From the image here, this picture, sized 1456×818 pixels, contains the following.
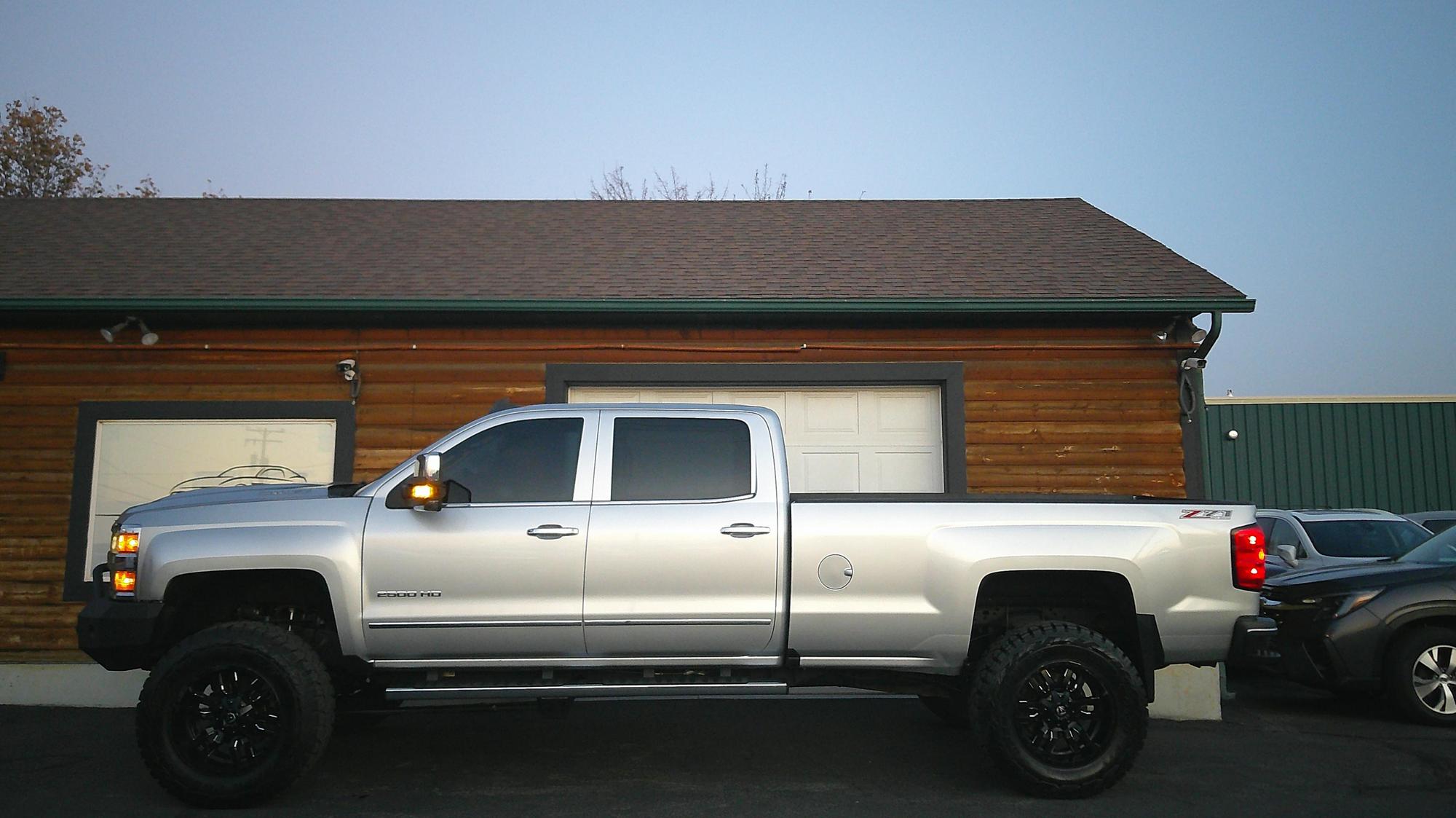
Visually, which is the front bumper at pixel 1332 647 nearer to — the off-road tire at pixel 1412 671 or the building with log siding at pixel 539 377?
the off-road tire at pixel 1412 671

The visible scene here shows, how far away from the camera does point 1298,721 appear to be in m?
7.70

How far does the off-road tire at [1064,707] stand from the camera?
16.8ft

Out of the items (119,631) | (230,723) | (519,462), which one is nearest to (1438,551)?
(519,462)

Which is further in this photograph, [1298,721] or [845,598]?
[1298,721]

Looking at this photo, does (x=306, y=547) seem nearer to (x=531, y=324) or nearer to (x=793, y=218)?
(x=531, y=324)

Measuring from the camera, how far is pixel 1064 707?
17.1ft

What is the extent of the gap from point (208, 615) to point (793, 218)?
7998mm

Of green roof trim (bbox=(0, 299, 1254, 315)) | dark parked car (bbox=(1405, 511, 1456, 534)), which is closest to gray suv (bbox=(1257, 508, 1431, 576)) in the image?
dark parked car (bbox=(1405, 511, 1456, 534))

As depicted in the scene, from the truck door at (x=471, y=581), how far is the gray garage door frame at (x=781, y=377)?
3.56 metres

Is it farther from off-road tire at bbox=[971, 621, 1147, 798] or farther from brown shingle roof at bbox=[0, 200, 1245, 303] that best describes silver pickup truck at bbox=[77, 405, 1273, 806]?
brown shingle roof at bbox=[0, 200, 1245, 303]

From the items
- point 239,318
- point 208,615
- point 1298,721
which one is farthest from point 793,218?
point 208,615

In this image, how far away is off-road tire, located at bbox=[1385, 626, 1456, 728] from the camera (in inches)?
286

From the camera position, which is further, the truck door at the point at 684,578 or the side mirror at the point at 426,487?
the truck door at the point at 684,578

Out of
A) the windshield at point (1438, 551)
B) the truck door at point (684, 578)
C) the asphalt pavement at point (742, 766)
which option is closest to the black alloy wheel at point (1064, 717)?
the asphalt pavement at point (742, 766)
